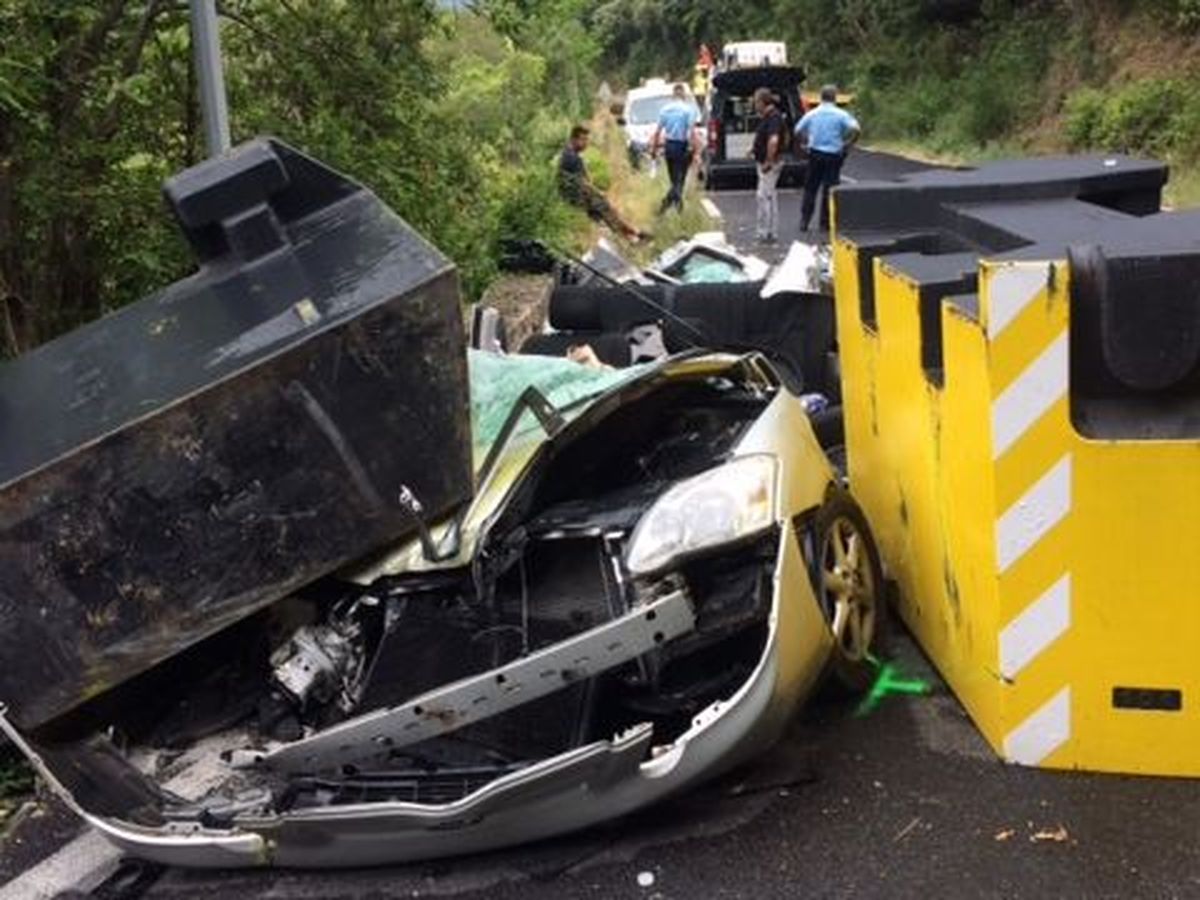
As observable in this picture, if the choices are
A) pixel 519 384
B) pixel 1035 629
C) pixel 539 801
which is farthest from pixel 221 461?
pixel 1035 629

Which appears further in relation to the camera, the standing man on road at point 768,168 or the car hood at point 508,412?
the standing man on road at point 768,168

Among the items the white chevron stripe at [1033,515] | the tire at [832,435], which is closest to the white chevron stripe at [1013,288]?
the white chevron stripe at [1033,515]

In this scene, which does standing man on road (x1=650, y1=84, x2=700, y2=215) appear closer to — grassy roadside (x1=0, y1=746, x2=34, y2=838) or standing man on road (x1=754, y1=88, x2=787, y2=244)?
Result: standing man on road (x1=754, y1=88, x2=787, y2=244)

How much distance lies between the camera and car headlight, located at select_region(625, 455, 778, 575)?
356 centimetres

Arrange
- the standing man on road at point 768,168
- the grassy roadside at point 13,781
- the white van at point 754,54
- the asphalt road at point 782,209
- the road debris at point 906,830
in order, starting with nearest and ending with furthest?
the road debris at point 906,830 → the grassy roadside at point 13,781 → the asphalt road at point 782,209 → the standing man on road at point 768,168 → the white van at point 754,54

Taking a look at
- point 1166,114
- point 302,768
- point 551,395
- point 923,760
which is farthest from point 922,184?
point 1166,114

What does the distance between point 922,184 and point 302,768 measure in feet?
10.1

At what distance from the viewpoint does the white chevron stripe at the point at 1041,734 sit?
377 centimetres

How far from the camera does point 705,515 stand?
3.62 meters

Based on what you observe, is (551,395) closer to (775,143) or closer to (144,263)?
(144,263)

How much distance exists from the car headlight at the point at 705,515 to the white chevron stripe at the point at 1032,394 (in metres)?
0.59

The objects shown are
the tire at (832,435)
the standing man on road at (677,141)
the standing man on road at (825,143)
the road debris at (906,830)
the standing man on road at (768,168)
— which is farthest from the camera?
the standing man on road at (677,141)

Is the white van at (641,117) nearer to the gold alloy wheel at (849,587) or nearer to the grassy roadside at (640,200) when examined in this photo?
the grassy roadside at (640,200)

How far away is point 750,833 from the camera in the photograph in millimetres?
3682
